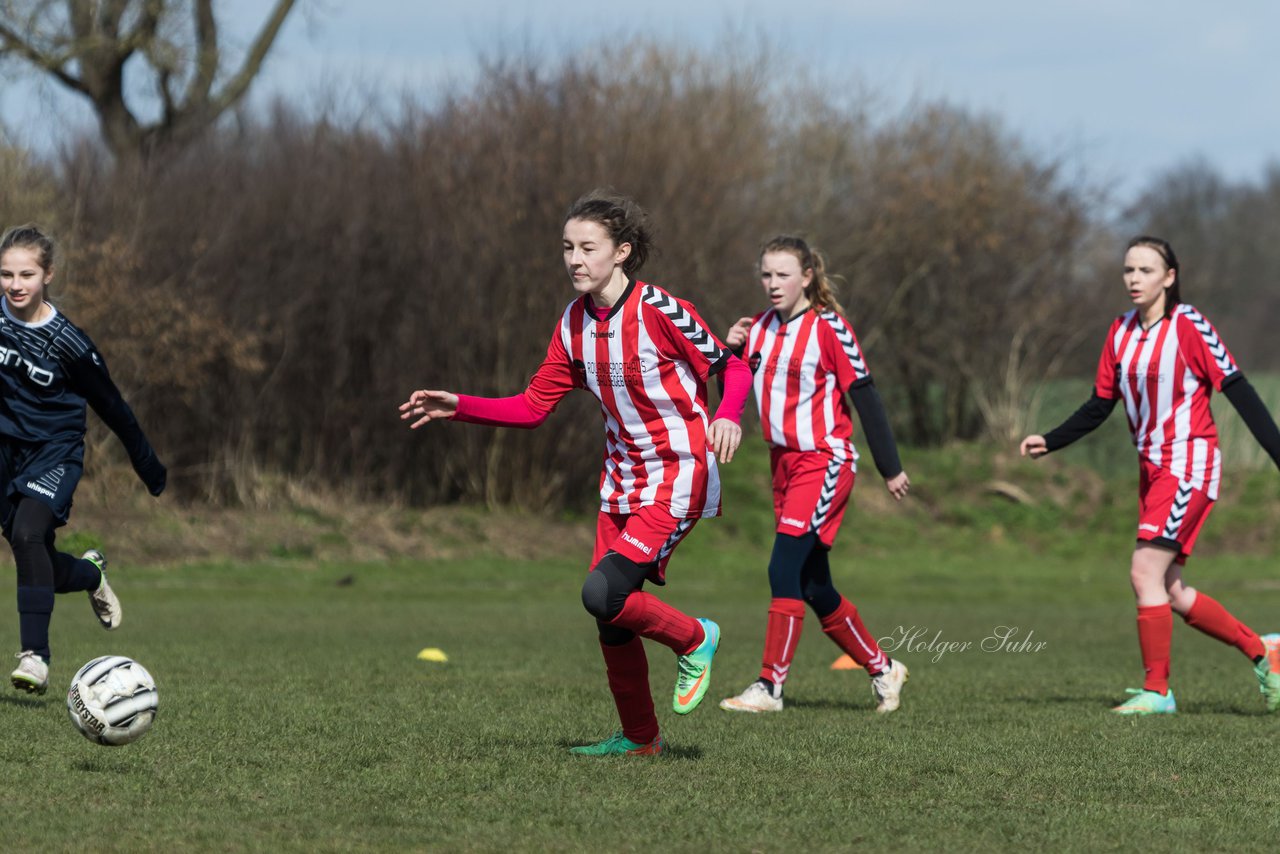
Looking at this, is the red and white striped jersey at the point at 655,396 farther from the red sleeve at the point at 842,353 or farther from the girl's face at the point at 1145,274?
the girl's face at the point at 1145,274

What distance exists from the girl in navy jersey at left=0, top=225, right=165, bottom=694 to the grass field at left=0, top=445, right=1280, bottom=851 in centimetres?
59

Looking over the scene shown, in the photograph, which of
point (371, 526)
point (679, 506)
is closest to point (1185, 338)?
point (679, 506)

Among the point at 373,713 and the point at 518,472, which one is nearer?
the point at 373,713

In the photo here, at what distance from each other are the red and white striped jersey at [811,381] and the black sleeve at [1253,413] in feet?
5.75

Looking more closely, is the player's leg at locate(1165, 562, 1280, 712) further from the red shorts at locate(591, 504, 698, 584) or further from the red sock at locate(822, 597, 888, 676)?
the red shorts at locate(591, 504, 698, 584)

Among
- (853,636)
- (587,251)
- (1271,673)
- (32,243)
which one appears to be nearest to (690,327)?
(587,251)

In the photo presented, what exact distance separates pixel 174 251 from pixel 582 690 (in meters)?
13.6

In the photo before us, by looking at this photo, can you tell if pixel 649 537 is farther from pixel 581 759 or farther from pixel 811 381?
pixel 811 381

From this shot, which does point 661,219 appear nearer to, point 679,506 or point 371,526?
point 371,526

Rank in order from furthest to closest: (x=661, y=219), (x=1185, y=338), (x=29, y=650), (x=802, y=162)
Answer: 1. (x=802, y=162)
2. (x=661, y=219)
3. (x=1185, y=338)
4. (x=29, y=650)

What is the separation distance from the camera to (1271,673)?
8062 mm

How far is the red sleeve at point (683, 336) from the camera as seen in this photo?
19.2ft

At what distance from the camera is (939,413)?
99.0ft

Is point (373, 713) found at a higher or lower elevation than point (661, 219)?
lower
